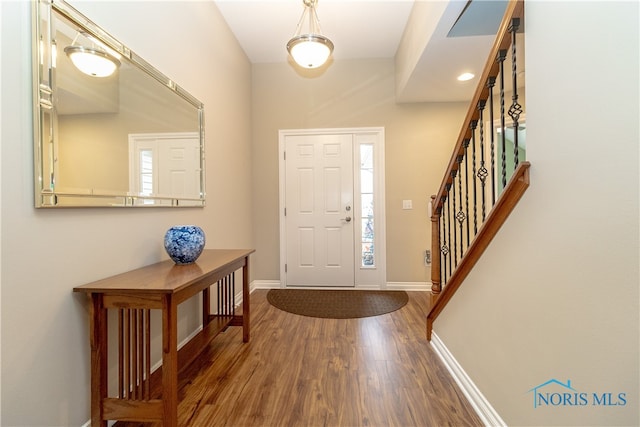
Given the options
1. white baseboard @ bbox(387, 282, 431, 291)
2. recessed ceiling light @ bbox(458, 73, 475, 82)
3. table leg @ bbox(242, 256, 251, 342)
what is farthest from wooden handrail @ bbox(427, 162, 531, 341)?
recessed ceiling light @ bbox(458, 73, 475, 82)

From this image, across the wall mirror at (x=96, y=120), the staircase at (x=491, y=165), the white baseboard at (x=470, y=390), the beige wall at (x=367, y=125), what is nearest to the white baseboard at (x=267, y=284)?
the beige wall at (x=367, y=125)

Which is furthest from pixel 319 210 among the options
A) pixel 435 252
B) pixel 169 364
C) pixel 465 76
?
pixel 169 364

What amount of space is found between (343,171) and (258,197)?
117 cm

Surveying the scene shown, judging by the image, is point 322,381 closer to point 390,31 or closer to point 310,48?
point 310,48

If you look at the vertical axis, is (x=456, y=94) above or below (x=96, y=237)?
above

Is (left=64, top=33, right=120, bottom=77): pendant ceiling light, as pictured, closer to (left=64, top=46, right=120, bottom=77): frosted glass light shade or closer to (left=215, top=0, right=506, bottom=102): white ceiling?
(left=64, top=46, right=120, bottom=77): frosted glass light shade

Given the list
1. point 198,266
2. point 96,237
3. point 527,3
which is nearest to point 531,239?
point 527,3

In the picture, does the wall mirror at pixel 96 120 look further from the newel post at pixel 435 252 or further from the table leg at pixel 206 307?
the newel post at pixel 435 252

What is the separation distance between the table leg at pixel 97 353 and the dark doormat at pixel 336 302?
1782 millimetres

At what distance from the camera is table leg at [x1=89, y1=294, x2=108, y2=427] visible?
1220mm

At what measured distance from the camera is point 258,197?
150 inches

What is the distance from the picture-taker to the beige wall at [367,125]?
11.7ft

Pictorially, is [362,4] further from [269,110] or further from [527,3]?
[527,3]

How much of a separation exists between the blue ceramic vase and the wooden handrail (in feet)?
5.13
